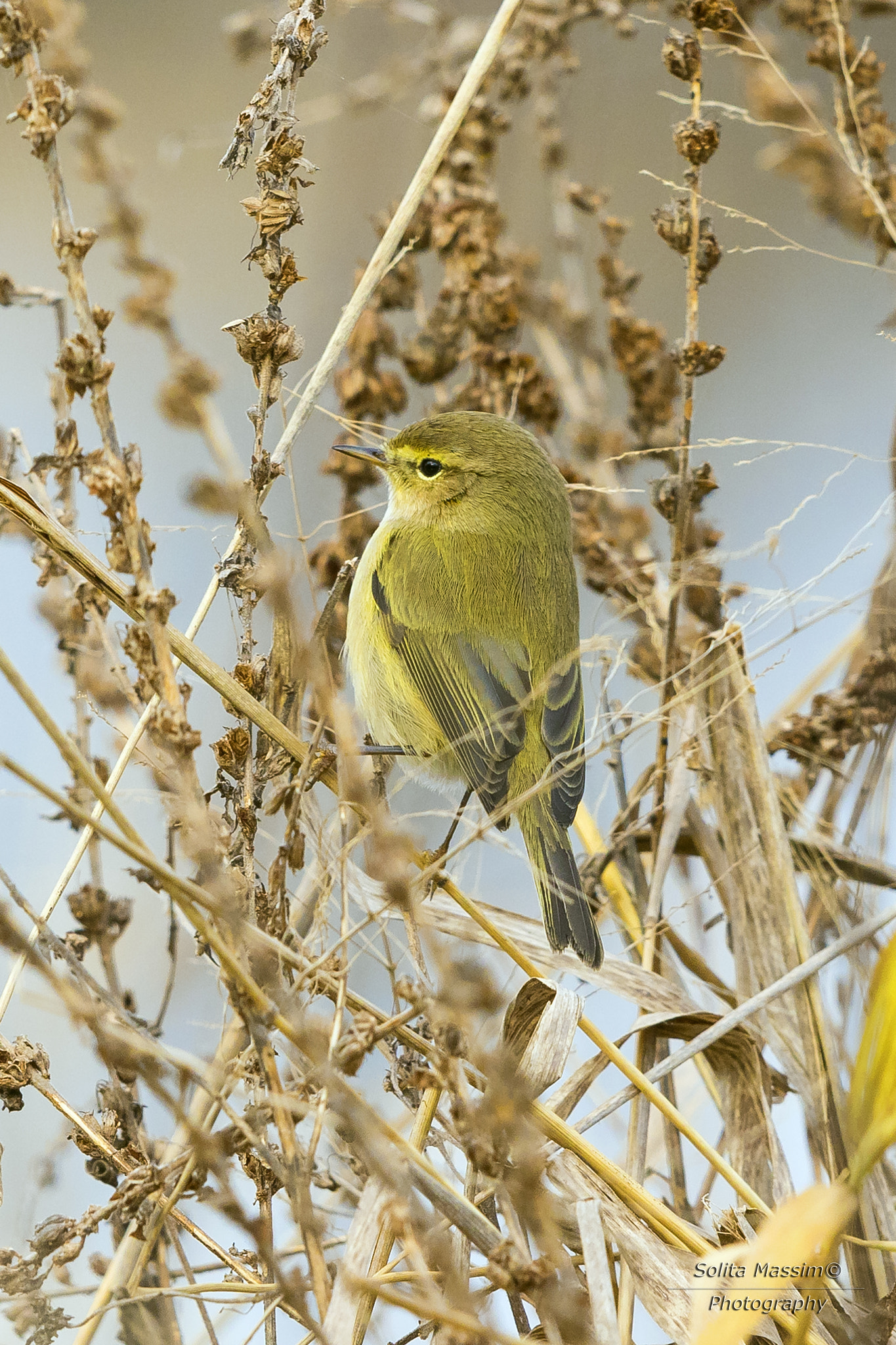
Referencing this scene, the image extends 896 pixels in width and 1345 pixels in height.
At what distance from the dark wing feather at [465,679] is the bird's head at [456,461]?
265 millimetres

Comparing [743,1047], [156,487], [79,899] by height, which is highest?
[156,487]

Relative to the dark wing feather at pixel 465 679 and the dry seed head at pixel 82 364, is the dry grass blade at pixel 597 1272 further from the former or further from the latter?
the dark wing feather at pixel 465 679

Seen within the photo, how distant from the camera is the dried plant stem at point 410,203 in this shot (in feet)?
5.05

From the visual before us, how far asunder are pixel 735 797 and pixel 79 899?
0.97 m

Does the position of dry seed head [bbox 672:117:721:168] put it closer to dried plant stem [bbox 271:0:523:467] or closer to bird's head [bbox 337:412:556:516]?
dried plant stem [bbox 271:0:523:467]

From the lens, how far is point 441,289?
2361 millimetres

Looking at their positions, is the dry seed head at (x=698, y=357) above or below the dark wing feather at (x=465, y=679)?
above

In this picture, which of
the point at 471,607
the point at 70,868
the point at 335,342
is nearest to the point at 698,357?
the point at 335,342

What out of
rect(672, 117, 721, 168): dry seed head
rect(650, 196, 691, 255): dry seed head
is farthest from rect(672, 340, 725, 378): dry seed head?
rect(672, 117, 721, 168): dry seed head

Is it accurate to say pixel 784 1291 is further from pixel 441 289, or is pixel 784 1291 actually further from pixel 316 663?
pixel 441 289

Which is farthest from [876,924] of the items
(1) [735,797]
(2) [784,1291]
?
(1) [735,797]

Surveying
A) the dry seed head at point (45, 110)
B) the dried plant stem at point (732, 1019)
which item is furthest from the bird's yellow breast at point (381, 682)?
the dry seed head at point (45, 110)

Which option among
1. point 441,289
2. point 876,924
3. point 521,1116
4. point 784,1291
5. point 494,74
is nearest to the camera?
point 521,1116

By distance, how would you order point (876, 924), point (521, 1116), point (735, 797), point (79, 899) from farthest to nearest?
point (735, 797)
point (79, 899)
point (876, 924)
point (521, 1116)
